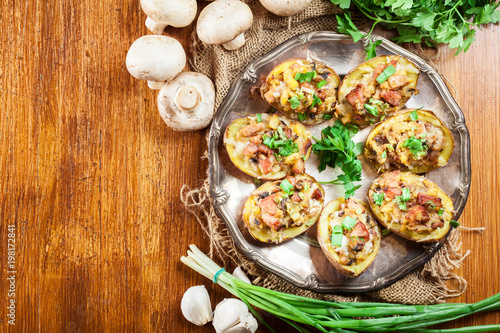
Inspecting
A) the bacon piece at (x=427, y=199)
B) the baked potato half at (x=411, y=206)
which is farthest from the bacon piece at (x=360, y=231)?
the bacon piece at (x=427, y=199)

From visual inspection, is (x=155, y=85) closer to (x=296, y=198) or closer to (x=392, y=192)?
(x=296, y=198)

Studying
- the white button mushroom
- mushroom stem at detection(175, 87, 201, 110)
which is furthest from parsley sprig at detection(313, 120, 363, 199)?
the white button mushroom

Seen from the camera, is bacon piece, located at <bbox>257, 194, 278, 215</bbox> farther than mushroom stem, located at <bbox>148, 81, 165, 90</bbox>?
No

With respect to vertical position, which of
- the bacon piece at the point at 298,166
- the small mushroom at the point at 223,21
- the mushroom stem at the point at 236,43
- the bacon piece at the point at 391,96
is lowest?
the bacon piece at the point at 298,166

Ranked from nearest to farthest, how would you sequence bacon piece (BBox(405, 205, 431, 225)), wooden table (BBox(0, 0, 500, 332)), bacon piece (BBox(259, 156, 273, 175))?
bacon piece (BBox(405, 205, 431, 225)) < bacon piece (BBox(259, 156, 273, 175)) < wooden table (BBox(0, 0, 500, 332))

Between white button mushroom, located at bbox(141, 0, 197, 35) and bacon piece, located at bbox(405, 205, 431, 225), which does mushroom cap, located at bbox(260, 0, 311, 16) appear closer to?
white button mushroom, located at bbox(141, 0, 197, 35)

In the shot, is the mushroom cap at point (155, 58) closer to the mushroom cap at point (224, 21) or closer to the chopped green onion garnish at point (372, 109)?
the mushroom cap at point (224, 21)

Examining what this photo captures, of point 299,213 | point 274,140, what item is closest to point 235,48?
point 274,140
